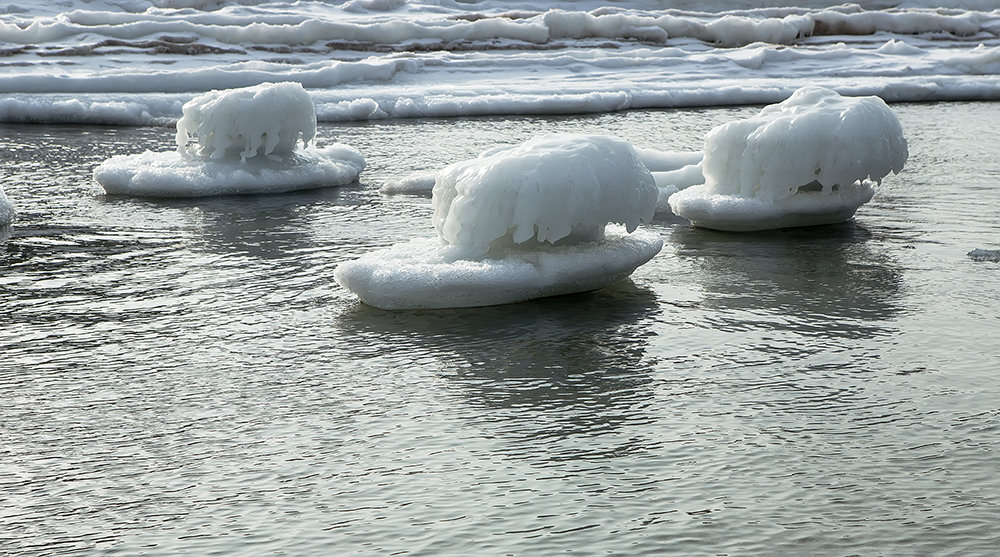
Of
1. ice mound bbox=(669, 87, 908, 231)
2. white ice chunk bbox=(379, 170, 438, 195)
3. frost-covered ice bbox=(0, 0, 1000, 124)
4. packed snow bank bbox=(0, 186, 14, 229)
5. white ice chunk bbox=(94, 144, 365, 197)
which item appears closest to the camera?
ice mound bbox=(669, 87, 908, 231)

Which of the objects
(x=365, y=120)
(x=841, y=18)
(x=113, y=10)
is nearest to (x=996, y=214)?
(x=365, y=120)

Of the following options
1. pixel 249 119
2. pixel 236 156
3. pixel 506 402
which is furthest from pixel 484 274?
pixel 236 156

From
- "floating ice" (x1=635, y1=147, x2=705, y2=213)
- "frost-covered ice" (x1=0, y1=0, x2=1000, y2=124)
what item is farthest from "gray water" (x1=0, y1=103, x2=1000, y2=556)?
"frost-covered ice" (x1=0, y1=0, x2=1000, y2=124)

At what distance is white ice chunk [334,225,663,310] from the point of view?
21.1 ft

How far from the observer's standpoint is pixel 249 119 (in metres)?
10.1

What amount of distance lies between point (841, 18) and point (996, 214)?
17.3 metres

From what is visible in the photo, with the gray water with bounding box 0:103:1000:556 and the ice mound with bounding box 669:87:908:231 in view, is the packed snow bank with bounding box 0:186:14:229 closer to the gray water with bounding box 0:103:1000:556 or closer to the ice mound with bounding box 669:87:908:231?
the gray water with bounding box 0:103:1000:556

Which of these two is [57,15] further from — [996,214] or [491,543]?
[491,543]

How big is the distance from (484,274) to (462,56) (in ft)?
48.8

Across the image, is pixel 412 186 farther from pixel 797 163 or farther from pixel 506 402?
pixel 506 402

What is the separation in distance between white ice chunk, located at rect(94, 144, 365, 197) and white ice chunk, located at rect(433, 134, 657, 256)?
4.03 metres

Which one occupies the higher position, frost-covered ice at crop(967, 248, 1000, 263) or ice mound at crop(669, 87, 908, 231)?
ice mound at crop(669, 87, 908, 231)

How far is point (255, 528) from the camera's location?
413cm

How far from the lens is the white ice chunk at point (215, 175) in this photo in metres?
10.1
